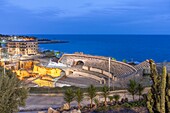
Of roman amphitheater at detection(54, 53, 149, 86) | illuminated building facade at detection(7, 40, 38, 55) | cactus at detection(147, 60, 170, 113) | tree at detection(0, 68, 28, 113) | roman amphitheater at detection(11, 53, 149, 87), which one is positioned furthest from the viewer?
illuminated building facade at detection(7, 40, 38, 55)

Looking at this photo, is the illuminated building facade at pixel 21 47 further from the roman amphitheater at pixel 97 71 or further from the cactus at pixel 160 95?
the cactus at pixel 160 95

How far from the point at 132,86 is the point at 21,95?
30.1 ft

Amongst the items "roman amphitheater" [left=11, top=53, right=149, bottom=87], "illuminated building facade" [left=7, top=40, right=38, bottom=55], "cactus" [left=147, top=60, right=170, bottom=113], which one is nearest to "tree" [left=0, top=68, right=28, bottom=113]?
"cactus" [left=147, top=60, right=170, bottom=113]

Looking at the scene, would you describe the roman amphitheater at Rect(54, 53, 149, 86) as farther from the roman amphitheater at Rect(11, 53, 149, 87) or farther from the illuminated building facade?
the illuminated building facade

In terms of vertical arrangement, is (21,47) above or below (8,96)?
above

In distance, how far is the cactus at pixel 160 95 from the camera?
13361 millimetres

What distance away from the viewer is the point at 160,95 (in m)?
13.6

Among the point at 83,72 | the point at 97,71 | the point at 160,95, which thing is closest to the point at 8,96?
the point at 160,95

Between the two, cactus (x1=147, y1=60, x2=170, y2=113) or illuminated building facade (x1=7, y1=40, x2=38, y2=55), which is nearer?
cactus (x1=147, y1=60, x2=170, y2=113)

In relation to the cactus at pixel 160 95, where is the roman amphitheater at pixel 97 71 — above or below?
above

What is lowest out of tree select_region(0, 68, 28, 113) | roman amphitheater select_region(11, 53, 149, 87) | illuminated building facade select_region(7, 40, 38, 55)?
tree select_region(0, 68, 28, 113)

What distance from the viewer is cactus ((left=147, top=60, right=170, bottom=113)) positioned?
1336 cm

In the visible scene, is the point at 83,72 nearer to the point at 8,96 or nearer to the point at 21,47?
the point at 8,96

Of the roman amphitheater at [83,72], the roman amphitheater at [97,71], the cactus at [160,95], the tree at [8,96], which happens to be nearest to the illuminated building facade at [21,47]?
the roman amphitheater at [97,71]
